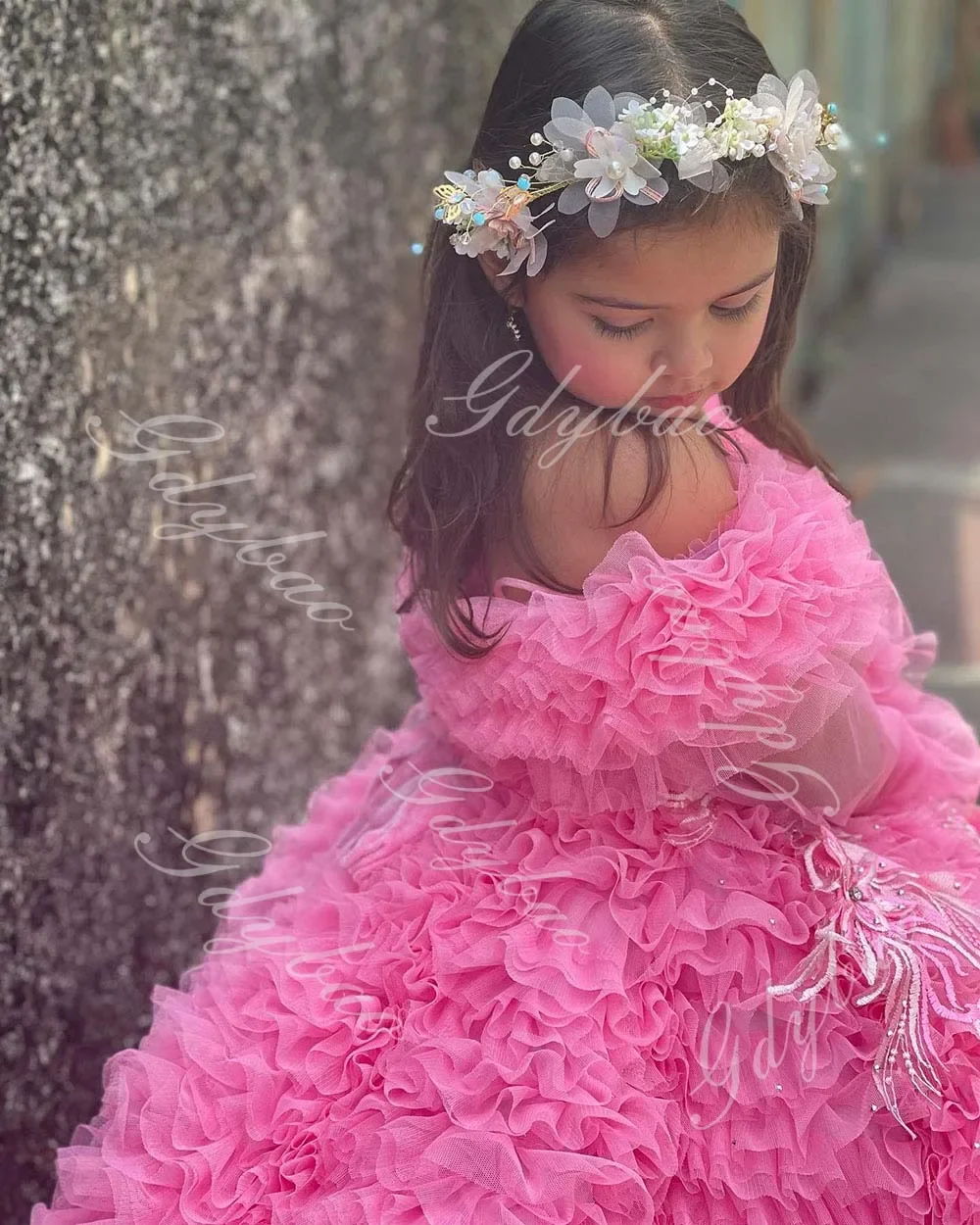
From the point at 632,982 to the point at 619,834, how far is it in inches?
5.6

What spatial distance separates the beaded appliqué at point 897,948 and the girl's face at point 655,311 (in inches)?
17.8

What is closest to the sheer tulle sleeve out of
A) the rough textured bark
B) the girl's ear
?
the girl's ear

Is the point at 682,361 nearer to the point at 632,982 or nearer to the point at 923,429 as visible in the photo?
the point at 632,982

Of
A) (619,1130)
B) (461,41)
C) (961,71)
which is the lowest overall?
(619,1130)

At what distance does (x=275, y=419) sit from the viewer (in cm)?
237

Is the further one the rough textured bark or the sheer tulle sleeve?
the rough textured bark

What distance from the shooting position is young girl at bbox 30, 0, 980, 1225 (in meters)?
1.22

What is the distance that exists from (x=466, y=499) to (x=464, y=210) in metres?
0.27

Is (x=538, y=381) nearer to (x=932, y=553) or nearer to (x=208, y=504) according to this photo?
(x=208, y=504)

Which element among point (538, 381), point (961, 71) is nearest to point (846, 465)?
point (538, 381)

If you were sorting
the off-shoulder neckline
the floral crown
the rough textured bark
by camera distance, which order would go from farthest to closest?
1. the rough textured bark
2. the off-shoulder neckline
3. the floral crown

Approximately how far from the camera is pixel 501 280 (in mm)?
1332

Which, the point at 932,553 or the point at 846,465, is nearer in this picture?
the point at 932,553

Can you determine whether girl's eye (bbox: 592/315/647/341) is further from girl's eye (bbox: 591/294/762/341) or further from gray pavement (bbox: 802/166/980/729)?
gray pavement (bbox: 802/166/980/729)
